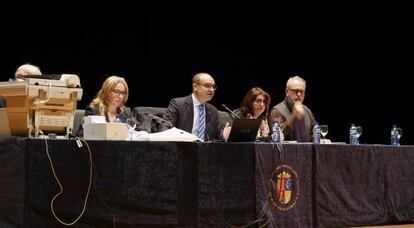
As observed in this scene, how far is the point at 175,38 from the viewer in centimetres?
615

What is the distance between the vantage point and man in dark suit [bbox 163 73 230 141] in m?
4.84

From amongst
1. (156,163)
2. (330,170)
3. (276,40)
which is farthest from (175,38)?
(156,163)

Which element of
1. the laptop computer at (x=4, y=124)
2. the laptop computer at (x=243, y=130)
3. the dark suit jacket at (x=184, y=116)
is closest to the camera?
the laptop computer at (x=4, y=124)

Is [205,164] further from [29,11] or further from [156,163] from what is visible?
[29,11]

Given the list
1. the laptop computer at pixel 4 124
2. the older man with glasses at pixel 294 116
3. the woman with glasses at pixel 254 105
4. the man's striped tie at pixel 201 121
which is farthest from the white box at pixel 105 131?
the older man with glasses at pixel 294 116

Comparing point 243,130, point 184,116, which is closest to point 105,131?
point 243,130

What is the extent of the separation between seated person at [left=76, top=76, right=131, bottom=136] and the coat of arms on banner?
1.07 meters

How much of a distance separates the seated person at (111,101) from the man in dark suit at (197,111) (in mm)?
707

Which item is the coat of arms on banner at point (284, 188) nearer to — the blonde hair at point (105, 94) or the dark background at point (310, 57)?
the blonde hair at point (105, 94)

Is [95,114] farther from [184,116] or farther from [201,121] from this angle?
[201,121]

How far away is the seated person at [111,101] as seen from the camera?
159 inches

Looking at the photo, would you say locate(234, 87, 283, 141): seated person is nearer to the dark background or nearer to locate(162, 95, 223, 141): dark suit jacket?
locate(162, 95, 223, 141): dark suit jacket

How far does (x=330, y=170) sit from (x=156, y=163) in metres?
1.30

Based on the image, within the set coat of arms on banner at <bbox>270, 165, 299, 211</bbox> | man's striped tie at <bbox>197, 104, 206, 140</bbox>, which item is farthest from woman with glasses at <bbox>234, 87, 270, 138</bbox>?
coat of arms on banner at <bbox>270, 165, 299, 211</bbox>
